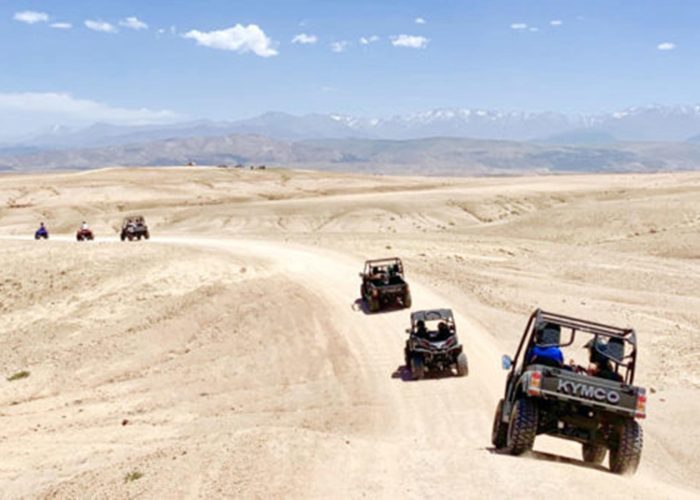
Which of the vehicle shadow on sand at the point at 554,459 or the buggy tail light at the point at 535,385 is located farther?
the vehicle shadow on sand at the point at 554,459

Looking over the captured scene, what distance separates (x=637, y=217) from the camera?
62.5 metres

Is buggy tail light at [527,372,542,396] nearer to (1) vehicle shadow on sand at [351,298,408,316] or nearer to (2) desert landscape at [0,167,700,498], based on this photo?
(2) desert landscape at [0,167,700,498]

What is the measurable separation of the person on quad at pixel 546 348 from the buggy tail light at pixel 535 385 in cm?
91

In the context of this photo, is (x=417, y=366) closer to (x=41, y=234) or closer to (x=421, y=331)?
(x=421, y=331)

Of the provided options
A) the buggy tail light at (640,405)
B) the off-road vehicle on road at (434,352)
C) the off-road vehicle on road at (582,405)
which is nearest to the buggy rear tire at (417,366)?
the off-road vehicle on road at (434,352)

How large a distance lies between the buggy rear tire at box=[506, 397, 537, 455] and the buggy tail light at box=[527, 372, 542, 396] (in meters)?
0.33

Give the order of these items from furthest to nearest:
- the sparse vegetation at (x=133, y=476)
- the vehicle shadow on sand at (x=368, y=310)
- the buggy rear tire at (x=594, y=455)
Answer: the vehicle shadow on sand at (x=368, y=310) → the buggy rear tire at (x=594, y=455) → the sparse vegetation at (x=133, y=476)

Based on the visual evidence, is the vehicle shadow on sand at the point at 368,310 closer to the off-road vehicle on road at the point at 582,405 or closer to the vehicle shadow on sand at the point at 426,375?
the vehicle shadow on sand at the point at 426,375

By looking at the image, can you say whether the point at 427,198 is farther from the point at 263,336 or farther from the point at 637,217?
the point at 263,336

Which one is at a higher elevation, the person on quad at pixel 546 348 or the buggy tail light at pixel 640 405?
the person on quad at pixel 546 348

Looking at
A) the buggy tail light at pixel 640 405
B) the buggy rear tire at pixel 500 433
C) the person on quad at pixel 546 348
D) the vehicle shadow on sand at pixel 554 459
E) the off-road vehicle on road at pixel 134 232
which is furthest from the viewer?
the off-road vehicle on road at pixel 134 232

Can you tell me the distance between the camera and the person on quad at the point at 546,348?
13188 millimetres

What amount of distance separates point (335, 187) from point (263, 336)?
8737 centimetres

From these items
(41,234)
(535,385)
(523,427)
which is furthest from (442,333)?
(41,234)
